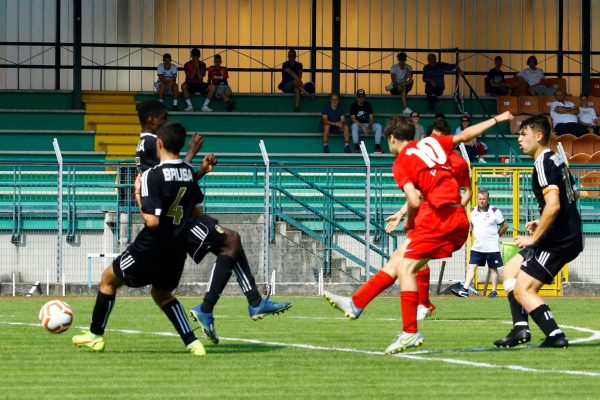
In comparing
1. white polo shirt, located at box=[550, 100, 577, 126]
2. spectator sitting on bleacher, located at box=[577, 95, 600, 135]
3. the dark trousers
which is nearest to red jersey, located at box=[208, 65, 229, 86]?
the dark trousers

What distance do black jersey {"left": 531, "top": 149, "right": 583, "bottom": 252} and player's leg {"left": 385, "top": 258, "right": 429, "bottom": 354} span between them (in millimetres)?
1057

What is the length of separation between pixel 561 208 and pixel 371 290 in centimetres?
167

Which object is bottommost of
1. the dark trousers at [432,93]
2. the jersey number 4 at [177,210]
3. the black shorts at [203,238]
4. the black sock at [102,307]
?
the black sock at [102,307]

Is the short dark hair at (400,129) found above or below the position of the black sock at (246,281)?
above

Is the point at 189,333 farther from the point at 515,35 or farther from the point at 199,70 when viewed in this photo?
the point at 515,35

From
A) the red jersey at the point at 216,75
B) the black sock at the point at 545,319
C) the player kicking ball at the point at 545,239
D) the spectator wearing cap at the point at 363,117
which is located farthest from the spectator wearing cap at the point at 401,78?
the black sock at the point at 545,319

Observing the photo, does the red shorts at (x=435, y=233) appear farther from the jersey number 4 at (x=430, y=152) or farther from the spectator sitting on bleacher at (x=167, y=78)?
the spectator sitting on bleacher at (x=167, y=78)

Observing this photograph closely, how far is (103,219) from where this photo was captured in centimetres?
2369

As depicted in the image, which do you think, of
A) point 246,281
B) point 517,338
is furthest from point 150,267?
point 517,338

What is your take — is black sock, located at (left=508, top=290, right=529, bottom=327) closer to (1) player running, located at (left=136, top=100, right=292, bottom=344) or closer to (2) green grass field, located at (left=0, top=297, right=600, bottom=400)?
(2) green grass field, located at (left=0, top=297, right=600, bottom=400)

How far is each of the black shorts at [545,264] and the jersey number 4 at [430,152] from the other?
106 cm

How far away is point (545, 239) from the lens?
11039mm

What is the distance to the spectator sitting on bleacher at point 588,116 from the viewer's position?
30578 mm

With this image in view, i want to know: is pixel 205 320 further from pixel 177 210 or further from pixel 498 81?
pixel 498 81
